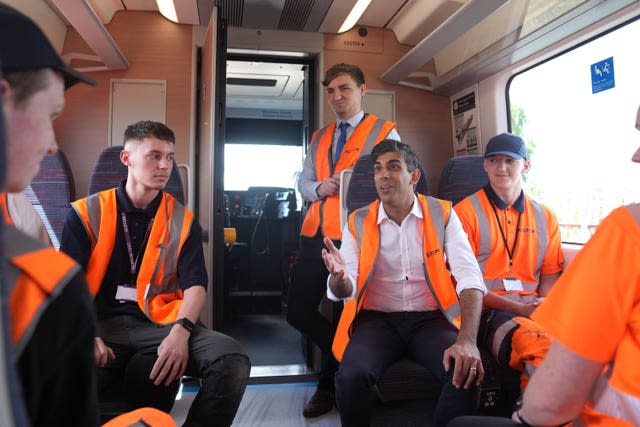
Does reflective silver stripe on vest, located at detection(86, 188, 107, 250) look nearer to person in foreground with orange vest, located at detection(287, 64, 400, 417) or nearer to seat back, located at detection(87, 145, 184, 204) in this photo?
seat back, located at detection(87, 145, 184, 204)

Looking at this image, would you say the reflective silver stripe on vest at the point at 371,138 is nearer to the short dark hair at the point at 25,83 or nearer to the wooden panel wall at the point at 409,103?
the wooden panel wall at the point at 409,103

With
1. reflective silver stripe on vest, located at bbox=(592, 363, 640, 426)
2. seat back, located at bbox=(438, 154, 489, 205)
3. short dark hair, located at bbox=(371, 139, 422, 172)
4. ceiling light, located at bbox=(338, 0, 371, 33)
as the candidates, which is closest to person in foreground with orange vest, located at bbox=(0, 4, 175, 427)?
reflective silver stripe on vest, located at bbox=(592, 363, 640, 426)

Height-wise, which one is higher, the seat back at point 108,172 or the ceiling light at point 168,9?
the ceiling light at point 168,9

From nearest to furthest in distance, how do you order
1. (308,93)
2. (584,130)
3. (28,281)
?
(28,281) → (584,130) → (308,93)

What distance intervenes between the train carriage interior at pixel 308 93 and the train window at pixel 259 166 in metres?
1.85

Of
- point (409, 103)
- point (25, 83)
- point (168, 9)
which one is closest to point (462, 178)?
point (409, 103)

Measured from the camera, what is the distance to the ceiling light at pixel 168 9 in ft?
13.6

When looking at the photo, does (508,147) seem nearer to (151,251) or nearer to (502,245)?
(502,245)

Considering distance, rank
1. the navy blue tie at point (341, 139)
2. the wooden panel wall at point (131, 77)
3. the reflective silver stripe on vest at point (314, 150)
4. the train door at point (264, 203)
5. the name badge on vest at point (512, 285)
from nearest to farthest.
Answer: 1. the name badge on vest at point (512, 285)
2. the navy blue tie at point (341, 139)
3. the reflective silver stripe on vest at point (314, 150)
4. the wooden panel wall at point (131, 77)
5. the train door at point (264, 203)

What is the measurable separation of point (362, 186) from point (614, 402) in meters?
1.99

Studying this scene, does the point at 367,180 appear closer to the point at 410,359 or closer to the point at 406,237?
the point at 406,237

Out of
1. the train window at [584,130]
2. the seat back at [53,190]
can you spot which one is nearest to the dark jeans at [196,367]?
the seat back at [53,190]

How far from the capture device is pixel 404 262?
246 cm

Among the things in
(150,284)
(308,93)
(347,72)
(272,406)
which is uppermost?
(308,93)
